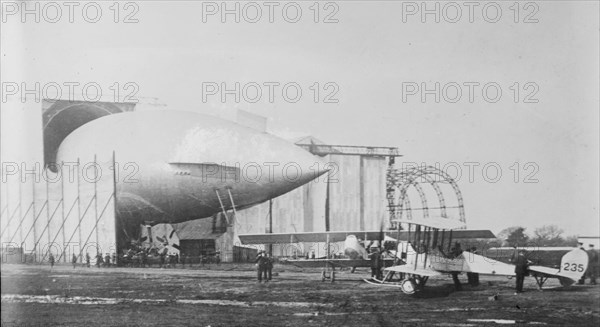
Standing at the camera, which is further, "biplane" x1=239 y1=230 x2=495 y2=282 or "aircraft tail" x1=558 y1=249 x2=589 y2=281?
"biplane" x1=239 y1=230 x2=495 y2=282

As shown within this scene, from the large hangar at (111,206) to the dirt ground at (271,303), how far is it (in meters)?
1.78

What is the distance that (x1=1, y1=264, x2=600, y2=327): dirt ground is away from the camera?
27.8 ft

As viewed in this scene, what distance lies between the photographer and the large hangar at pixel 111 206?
14539 millimetres

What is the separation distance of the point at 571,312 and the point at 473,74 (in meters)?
4.65

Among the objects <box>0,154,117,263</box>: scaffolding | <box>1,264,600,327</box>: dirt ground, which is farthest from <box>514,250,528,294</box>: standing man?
<box>0,154,117,263</box>: scaffolding

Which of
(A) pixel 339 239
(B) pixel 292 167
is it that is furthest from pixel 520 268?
(B) pixel 292 167

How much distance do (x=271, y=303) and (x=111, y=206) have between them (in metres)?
6.99

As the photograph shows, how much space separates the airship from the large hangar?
417 mm

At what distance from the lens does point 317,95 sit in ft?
40.3

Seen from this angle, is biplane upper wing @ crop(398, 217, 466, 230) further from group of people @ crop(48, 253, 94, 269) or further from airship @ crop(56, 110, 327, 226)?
group of people @ crop(48, 253, 94, 269)

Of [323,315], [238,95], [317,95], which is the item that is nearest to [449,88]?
[317,95]

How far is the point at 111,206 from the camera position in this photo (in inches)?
585

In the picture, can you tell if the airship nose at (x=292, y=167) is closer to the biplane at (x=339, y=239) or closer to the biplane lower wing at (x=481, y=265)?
the biplane at (x=339, y=239)

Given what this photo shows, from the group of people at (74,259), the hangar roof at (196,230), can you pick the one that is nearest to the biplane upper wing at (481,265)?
the group of people at (74,259)
